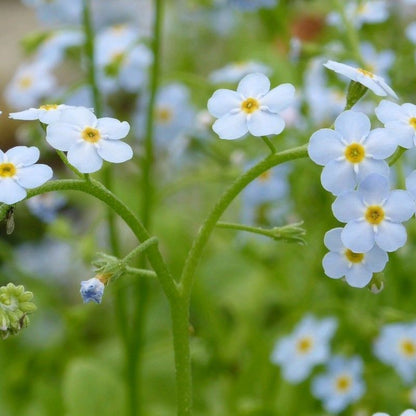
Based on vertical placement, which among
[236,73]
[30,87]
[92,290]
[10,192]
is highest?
[30,87]

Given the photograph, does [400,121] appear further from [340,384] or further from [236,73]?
[236,73]

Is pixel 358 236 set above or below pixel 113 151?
below

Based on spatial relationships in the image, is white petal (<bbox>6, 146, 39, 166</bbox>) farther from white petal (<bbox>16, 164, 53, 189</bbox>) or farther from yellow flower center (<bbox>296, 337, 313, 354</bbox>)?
yellow flower center (<bbox>296, 337, 313, 354</bbox>)

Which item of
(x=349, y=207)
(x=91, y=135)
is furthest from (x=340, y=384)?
(x=91, y=135)

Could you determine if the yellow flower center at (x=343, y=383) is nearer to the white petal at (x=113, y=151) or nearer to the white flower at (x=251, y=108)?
the white flower at (x=251, y=108)

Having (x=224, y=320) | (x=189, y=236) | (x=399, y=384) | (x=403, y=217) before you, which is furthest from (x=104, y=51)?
(x=403, y=217)

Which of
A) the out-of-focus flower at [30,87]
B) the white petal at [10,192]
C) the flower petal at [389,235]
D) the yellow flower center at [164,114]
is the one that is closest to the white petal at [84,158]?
the white petal at [10,192]

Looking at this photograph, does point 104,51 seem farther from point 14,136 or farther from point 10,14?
point 10,14
